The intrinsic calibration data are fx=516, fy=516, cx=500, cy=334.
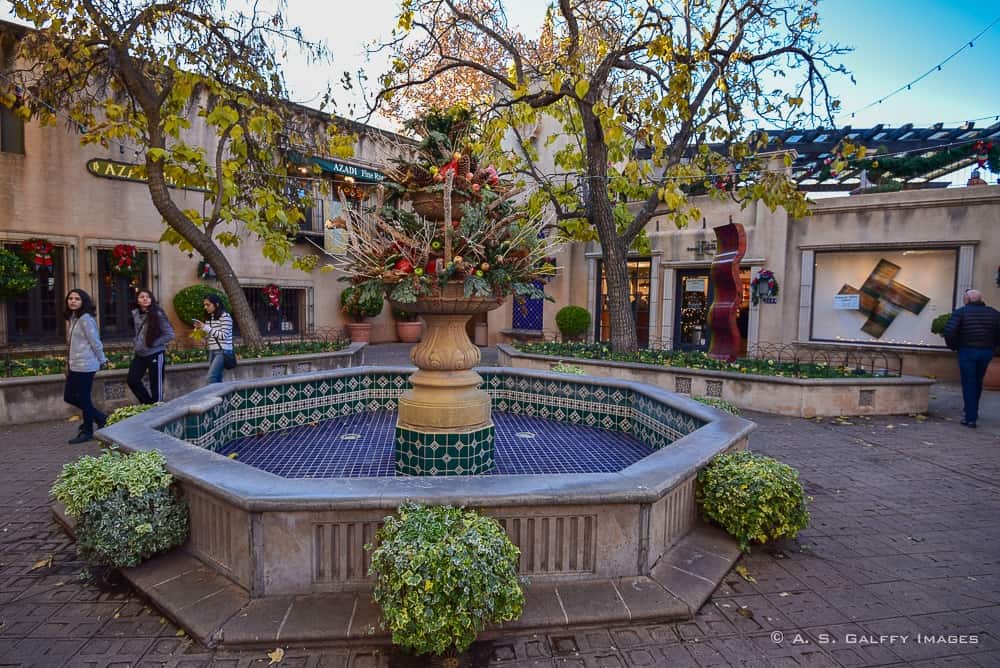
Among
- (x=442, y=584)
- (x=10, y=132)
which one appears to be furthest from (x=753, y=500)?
(x=10, y=132)

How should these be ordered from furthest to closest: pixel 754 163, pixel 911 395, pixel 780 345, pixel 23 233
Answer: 1. pixel 780 345
2. pixel 23 233
3. pixel 754 163
4. pixel 911 395

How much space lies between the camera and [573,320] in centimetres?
1627

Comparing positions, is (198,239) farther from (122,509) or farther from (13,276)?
(122,509)

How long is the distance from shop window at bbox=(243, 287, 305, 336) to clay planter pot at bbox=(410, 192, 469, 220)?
12.9 m

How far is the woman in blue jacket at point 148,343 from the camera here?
7125 mm

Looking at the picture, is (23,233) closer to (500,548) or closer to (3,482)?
(3,482)

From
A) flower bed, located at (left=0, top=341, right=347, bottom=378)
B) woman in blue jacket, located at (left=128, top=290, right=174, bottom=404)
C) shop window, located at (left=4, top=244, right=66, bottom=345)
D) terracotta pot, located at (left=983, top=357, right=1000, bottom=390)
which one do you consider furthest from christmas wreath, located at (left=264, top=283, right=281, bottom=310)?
terracotta pot, located at (left=983, top=357, right=1000, bottom=390)

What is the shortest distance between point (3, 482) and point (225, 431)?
Result: 2.05m

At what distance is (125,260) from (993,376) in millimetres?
19696

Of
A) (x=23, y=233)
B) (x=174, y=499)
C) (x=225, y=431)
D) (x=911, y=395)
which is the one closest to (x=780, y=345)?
(x=911, y=395)

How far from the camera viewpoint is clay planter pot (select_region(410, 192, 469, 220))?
4449 millimetres

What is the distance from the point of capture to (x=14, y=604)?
3.08 m

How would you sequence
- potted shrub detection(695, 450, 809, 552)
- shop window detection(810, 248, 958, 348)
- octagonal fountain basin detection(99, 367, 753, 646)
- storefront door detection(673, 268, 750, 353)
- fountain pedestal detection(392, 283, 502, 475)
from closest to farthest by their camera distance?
octagonal fountain basin detection(99, 367, 753, 646), potted shrub detection(695, 450, 809, 552), fountain pedestal detection(392, 283, 502, 475), shop window detection(810, 248, 958, 348), storefront door detection(673, 268, 750, 353)

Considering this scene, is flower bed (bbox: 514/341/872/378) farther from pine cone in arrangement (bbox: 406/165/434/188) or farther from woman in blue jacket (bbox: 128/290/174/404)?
woman in blue jacket (bbox: 128/290/174/404)
